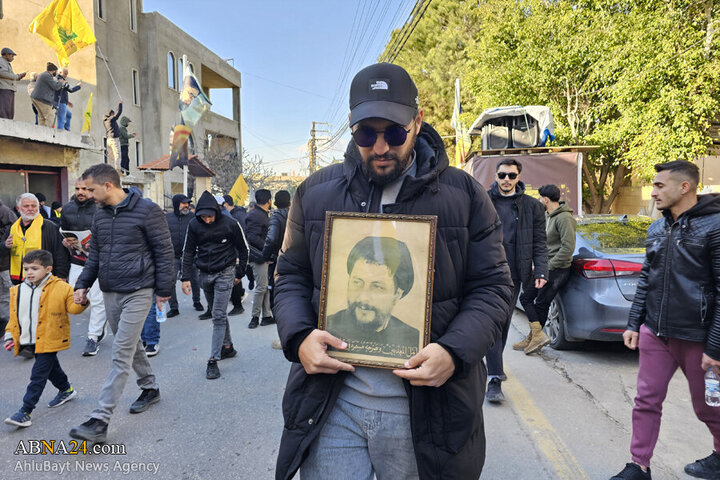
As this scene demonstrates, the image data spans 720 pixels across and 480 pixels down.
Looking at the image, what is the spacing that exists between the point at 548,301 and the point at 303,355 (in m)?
4.68

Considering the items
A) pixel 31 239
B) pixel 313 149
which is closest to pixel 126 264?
pixel 31 239

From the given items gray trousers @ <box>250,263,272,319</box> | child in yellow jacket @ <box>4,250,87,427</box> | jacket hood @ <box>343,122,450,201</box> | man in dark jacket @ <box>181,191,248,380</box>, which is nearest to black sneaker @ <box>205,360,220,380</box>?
man in dark jacket @ <box>181,191,248,380</box>

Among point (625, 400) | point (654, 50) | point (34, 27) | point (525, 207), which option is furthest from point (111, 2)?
point (625, 400)

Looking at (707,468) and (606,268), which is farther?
(606,268)

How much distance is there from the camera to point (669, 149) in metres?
10.3

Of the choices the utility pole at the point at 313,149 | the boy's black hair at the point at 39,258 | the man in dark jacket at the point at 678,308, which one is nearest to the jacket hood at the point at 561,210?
the man in dark jacket at the point at 678,308

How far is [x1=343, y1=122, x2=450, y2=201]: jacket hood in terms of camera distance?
1623 millimetres

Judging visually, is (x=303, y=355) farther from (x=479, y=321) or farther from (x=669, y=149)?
(x=669, y=149)

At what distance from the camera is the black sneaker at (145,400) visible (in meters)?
4.05

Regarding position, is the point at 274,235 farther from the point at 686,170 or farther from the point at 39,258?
the point at 686,170

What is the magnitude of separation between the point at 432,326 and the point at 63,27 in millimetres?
12813

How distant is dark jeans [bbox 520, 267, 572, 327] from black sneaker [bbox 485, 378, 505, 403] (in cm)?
149

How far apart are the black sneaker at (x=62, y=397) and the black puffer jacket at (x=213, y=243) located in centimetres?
157

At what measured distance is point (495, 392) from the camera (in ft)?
13.7
